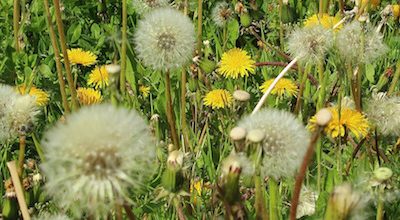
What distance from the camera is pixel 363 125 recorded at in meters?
1.80

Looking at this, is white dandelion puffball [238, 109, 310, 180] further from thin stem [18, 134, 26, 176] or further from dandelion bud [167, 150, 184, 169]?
thin stem [18, 134, 26, 176]

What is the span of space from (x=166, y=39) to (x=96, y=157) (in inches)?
34.3

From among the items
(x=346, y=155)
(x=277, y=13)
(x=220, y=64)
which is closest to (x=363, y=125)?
(x=346, y=155)

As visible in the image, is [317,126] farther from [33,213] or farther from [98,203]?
[33,213]

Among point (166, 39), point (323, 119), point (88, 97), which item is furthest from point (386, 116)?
point (323, 119)

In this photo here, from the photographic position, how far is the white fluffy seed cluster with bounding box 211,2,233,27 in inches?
109

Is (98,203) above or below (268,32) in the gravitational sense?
above

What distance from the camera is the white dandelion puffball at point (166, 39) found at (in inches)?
70.8

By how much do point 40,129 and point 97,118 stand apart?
1.26m

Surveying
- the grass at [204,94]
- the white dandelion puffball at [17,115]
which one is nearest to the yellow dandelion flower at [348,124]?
the grass at [204,94]

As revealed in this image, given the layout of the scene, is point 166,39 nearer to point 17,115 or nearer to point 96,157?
point 17,115

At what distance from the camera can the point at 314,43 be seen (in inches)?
77.0

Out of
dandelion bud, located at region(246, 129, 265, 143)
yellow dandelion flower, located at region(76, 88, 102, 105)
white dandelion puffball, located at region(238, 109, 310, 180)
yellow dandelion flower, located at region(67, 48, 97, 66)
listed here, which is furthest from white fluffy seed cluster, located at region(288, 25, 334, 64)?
→ dandelion bud, located at region(246, 129, 265, 143)

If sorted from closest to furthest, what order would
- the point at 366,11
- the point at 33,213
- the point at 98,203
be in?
the point at 98,203, the point at 33,213, the point at 366,11
